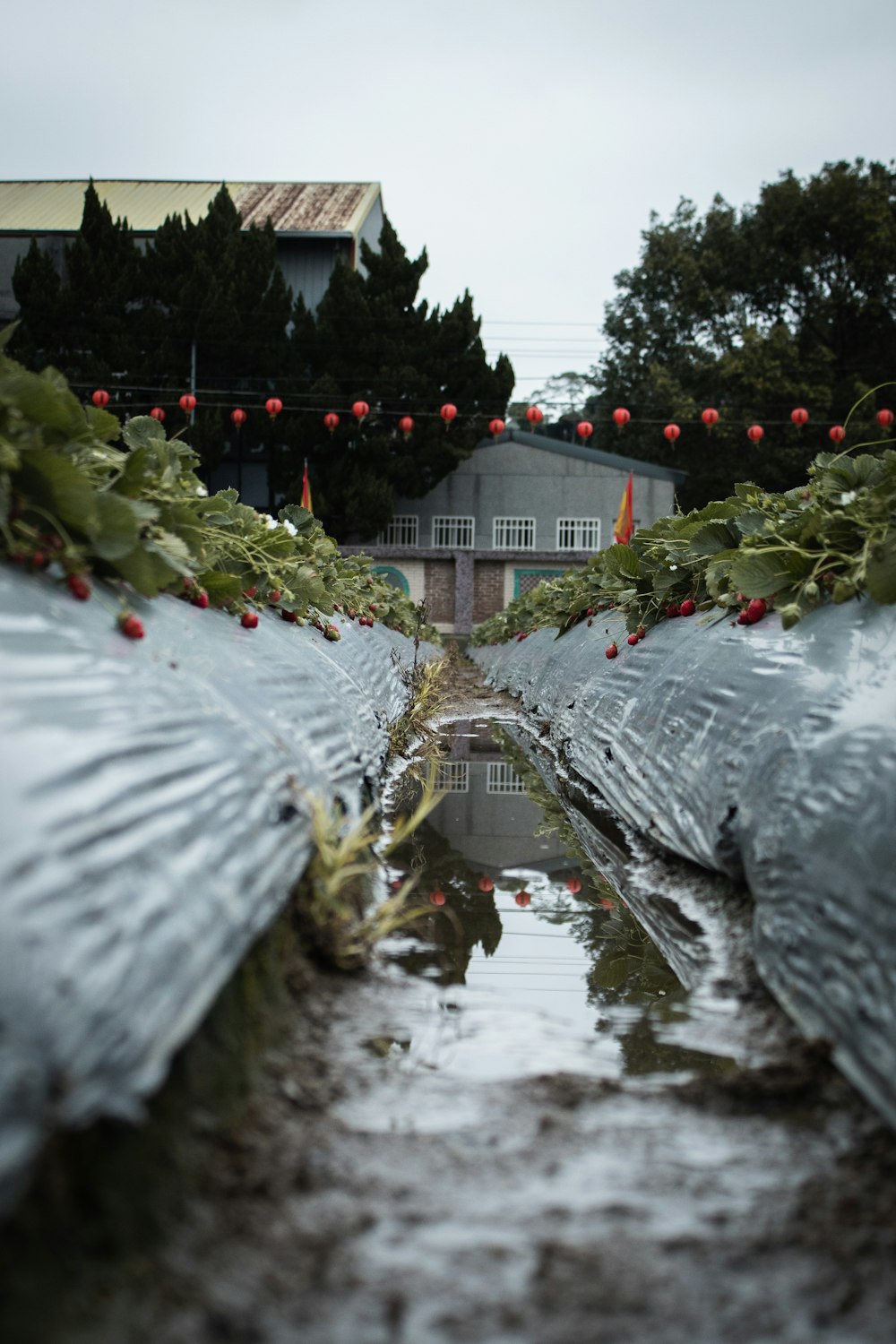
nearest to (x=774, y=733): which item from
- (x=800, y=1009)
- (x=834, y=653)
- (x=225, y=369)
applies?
(x=834, y=653)

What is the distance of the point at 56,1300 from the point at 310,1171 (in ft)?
1.53

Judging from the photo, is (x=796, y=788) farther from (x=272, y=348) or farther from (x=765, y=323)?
(x=765, y=323)

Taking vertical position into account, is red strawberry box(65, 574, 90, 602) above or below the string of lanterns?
below

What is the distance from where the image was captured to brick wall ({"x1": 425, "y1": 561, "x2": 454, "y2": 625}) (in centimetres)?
2298

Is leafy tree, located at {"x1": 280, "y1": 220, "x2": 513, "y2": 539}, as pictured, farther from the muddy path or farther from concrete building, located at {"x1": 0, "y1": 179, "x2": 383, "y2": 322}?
the muddy path

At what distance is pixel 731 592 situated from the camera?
4.43 metres

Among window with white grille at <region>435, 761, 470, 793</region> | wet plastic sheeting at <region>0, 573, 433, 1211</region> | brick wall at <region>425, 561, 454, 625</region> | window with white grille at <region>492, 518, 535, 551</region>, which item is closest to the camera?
wet plastic sheeting at <region>0, 573, 433, 1211</region>

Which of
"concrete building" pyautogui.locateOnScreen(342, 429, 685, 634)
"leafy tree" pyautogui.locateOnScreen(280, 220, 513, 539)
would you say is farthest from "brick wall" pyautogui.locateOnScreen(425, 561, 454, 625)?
"concrete building" pyautogui.locateOnScreen(342, 429, 685, 634)

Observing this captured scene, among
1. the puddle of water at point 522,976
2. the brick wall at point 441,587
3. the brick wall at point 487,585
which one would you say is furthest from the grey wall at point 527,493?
the puddle of water at point 522,976

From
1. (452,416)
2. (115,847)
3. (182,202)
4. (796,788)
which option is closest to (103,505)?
(115,847)

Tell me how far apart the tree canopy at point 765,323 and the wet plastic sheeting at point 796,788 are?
24.4 meters

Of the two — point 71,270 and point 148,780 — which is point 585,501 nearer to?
point 71,270

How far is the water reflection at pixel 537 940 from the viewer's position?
2314 millimetres

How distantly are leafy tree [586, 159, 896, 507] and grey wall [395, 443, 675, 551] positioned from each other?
145 inches
